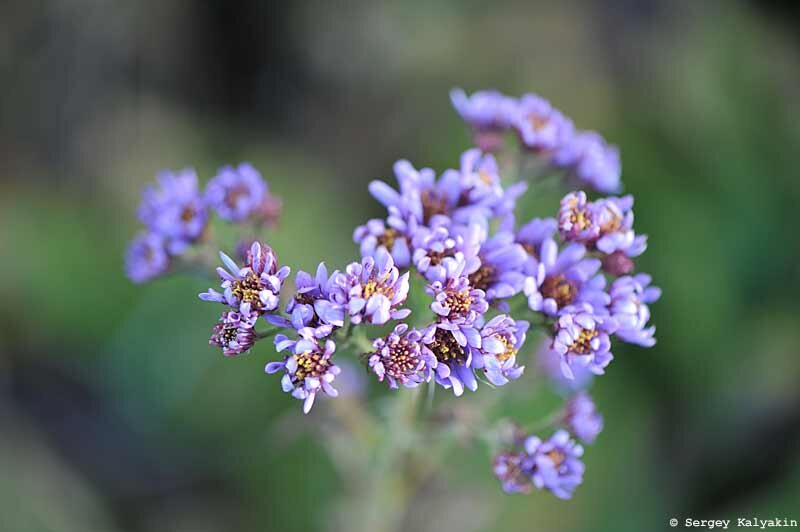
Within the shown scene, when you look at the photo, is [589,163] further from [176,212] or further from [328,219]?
[328,219]

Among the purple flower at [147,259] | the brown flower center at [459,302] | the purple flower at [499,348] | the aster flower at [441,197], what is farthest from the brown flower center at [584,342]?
the purple flower at [147,259]

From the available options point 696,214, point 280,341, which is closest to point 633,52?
point 696,214

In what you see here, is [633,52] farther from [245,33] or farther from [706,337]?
[245,33]

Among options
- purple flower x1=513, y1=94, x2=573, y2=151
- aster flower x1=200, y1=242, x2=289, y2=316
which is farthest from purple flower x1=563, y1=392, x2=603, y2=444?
aster flower x1=200, y1=242, x2=289, y2=316

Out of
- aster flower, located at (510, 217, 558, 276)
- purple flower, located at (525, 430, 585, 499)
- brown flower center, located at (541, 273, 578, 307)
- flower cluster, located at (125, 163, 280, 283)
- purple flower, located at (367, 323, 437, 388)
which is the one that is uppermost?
flower cluster, located at (125, 163, 280, 283)

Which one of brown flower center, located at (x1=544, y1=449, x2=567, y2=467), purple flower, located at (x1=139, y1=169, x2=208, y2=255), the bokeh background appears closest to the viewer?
brown flower center, located at (x1=544, y1=449, x2=567, y2=467)

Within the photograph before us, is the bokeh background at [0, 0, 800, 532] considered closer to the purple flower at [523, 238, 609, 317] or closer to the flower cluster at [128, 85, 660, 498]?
the flower cluster at [128, 85, 660, 498]

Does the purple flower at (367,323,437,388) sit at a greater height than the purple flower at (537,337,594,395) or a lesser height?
lesser
